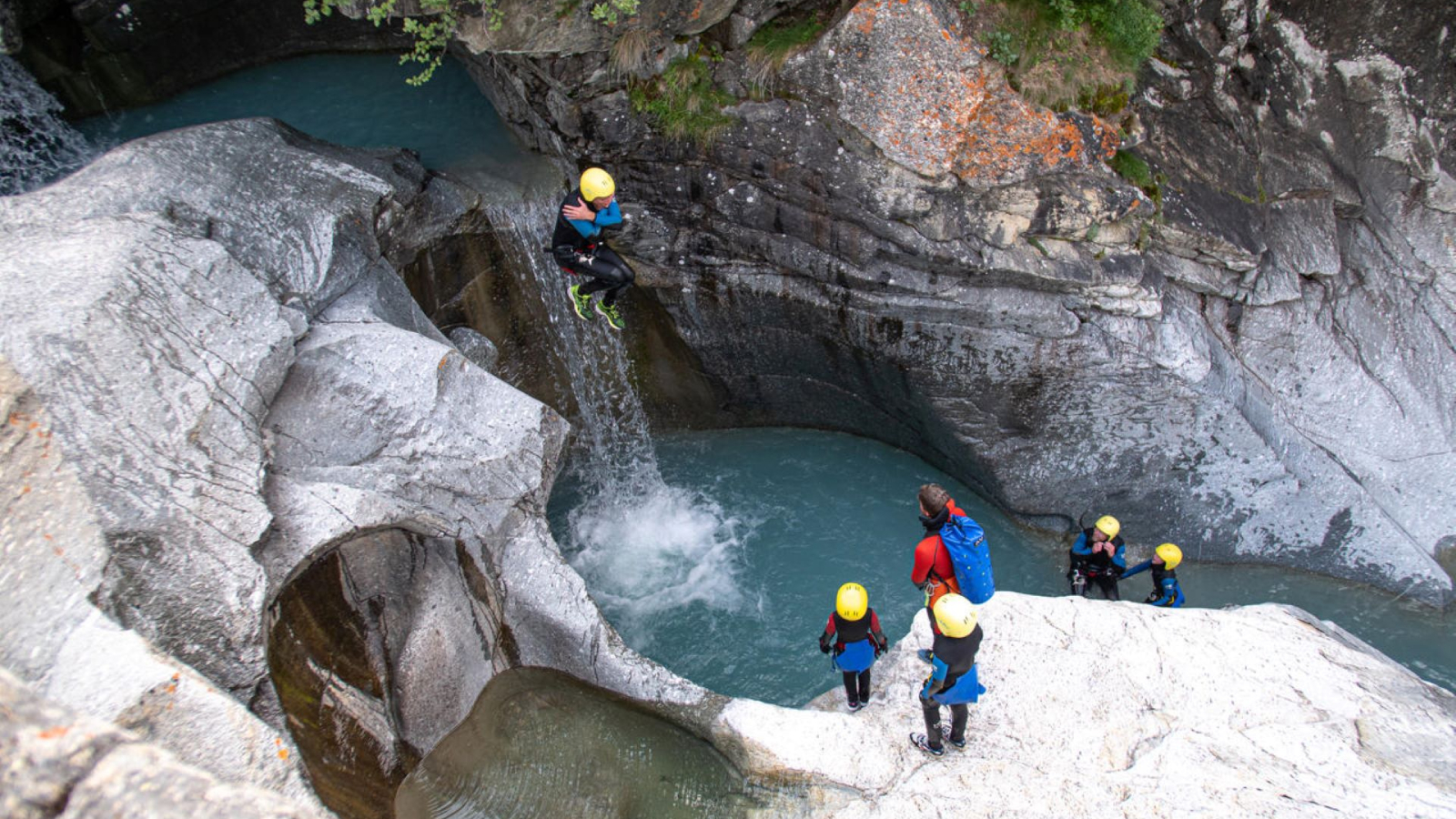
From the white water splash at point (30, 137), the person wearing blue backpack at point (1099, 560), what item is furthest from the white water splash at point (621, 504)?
the white water splash at point (30, 137)

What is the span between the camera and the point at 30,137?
930 centimetres

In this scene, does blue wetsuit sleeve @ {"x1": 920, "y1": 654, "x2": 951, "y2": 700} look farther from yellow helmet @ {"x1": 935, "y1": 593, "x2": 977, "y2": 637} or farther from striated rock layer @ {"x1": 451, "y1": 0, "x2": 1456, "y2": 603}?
striated rock layer @ {"x1": 451, "y1": 0, "x2": 1456, "y2": 603}

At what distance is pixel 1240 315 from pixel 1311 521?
2.45 meters

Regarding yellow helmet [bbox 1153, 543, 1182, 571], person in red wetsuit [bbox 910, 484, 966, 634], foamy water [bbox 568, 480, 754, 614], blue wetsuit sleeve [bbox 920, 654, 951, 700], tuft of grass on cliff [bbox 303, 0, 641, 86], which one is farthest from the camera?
foamy water [bbox 568, 480, 754, 614]

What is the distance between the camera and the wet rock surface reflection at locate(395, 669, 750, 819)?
6547 mm

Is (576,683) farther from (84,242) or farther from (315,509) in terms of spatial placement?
(84,242)

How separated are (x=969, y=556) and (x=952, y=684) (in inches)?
37.6

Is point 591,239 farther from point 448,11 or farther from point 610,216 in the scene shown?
point 448,11

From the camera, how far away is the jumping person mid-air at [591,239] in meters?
7.98

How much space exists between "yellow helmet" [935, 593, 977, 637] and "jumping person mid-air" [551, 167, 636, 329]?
4550 mm

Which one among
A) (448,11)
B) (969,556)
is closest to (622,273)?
(448,11)

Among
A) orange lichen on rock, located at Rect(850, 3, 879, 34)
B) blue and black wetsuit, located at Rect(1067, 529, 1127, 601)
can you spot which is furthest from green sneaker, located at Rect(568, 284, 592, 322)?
blue and black wetsuit, located at Rect(1067, 529, 1127, 601)

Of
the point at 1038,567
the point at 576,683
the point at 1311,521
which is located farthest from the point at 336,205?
the point at 1311,521

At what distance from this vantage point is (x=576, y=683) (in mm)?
7453
